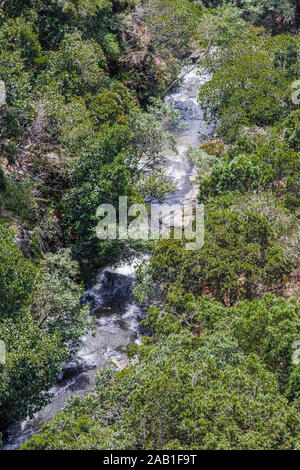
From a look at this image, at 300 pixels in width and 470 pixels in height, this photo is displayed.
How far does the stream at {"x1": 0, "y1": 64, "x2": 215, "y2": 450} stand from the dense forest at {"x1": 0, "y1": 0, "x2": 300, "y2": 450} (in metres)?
0.95

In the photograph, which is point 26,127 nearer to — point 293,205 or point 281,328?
point 293,205

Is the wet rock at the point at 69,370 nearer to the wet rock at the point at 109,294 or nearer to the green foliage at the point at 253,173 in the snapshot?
the wet rock at the point at 109,294

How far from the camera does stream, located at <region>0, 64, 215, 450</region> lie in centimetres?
2117

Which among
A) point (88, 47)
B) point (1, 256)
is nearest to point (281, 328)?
point (1, 256)

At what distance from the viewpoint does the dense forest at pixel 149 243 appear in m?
16.3

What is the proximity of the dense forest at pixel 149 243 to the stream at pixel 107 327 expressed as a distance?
95cm

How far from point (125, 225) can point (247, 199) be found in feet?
23.2

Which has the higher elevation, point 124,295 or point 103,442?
point 103,442

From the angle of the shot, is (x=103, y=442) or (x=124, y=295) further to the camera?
(x=124, y=295)

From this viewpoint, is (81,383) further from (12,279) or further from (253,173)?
(253,173)

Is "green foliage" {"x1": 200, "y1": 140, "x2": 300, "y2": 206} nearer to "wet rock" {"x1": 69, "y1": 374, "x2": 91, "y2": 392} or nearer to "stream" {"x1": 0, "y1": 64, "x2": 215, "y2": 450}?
"stream" {"x1": 0, "y1": 64, "x2": 215, "y2": 450}

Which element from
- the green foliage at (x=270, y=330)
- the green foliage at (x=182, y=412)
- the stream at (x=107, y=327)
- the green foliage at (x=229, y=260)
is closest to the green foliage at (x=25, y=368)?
the stream at (x=107, y=327)

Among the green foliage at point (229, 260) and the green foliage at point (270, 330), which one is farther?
the green foliage at point (229, 260)
